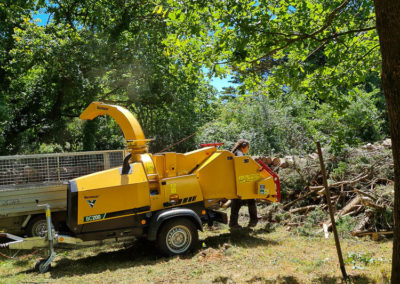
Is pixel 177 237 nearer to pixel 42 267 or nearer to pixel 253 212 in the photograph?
pixel 253 212

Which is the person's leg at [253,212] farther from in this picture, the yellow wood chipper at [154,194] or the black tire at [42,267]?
the black tire at [42,267]

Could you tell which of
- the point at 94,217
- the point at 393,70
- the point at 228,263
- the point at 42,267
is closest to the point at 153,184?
the point at 94,217

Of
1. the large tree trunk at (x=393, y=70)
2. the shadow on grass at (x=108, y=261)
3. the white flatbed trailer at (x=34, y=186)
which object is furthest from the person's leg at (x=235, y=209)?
the large tree trunk at (x=393, y=70)

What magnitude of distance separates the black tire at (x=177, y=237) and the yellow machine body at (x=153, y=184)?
36cm

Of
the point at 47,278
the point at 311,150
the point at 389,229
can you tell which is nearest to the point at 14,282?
the point at 47,278

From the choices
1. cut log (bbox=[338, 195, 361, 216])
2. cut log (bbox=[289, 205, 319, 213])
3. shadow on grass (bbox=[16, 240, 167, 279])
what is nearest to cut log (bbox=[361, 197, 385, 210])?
cut log (bbox=[338, 195, 361, 216])

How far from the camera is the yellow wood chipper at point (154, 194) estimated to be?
6.39 m

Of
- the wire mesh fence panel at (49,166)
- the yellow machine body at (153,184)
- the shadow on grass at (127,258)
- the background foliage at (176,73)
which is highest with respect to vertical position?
the background foliage at (176,73)

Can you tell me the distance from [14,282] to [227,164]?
15.0ft

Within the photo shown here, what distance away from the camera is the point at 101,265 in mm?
6711

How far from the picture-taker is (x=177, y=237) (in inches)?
272

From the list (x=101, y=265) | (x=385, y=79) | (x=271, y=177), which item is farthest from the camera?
(x=271, y=177)

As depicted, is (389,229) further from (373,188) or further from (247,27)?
(247,27)

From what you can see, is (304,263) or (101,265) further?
(101,265)
